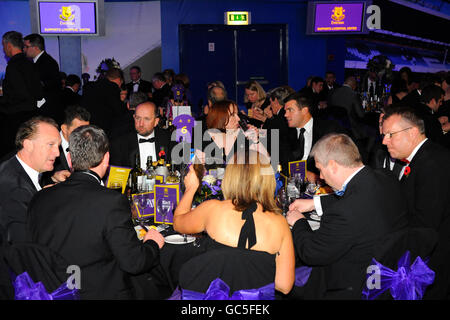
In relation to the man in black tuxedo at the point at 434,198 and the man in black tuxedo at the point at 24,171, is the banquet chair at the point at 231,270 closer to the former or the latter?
the man in black tuxedo at the point at 24,171

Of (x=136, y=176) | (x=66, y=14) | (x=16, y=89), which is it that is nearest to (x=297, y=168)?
(x=136, y=176)

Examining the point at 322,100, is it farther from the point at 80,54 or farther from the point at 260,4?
the point at 80,54

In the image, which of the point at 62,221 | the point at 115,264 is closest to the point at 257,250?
the point at 115,264

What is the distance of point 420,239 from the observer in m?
2.00

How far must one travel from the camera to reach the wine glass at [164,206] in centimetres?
265

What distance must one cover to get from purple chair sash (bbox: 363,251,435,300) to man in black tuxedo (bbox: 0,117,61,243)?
1.74 metres

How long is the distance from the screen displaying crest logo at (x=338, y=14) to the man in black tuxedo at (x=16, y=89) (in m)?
5.88

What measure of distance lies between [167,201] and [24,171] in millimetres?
819

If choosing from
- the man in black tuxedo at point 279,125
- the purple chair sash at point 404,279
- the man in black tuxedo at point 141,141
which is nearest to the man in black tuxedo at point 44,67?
the man in black tuxedo at point 141,141

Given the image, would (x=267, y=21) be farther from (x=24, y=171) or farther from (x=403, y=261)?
(x=403, y=261)

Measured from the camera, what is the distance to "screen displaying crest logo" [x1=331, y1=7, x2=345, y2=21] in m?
8.54

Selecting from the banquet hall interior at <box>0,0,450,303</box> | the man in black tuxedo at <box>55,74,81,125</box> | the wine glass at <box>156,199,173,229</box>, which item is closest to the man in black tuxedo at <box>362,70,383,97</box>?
the banquet hall interior at <box>0,0,450,303</box>

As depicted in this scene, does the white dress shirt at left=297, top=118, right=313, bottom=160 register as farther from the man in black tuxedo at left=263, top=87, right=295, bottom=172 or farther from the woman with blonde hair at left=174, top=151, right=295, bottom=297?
the woman with blonde hair at left=174, top=151, right=295, bottom=297

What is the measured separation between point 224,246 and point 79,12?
679cm
